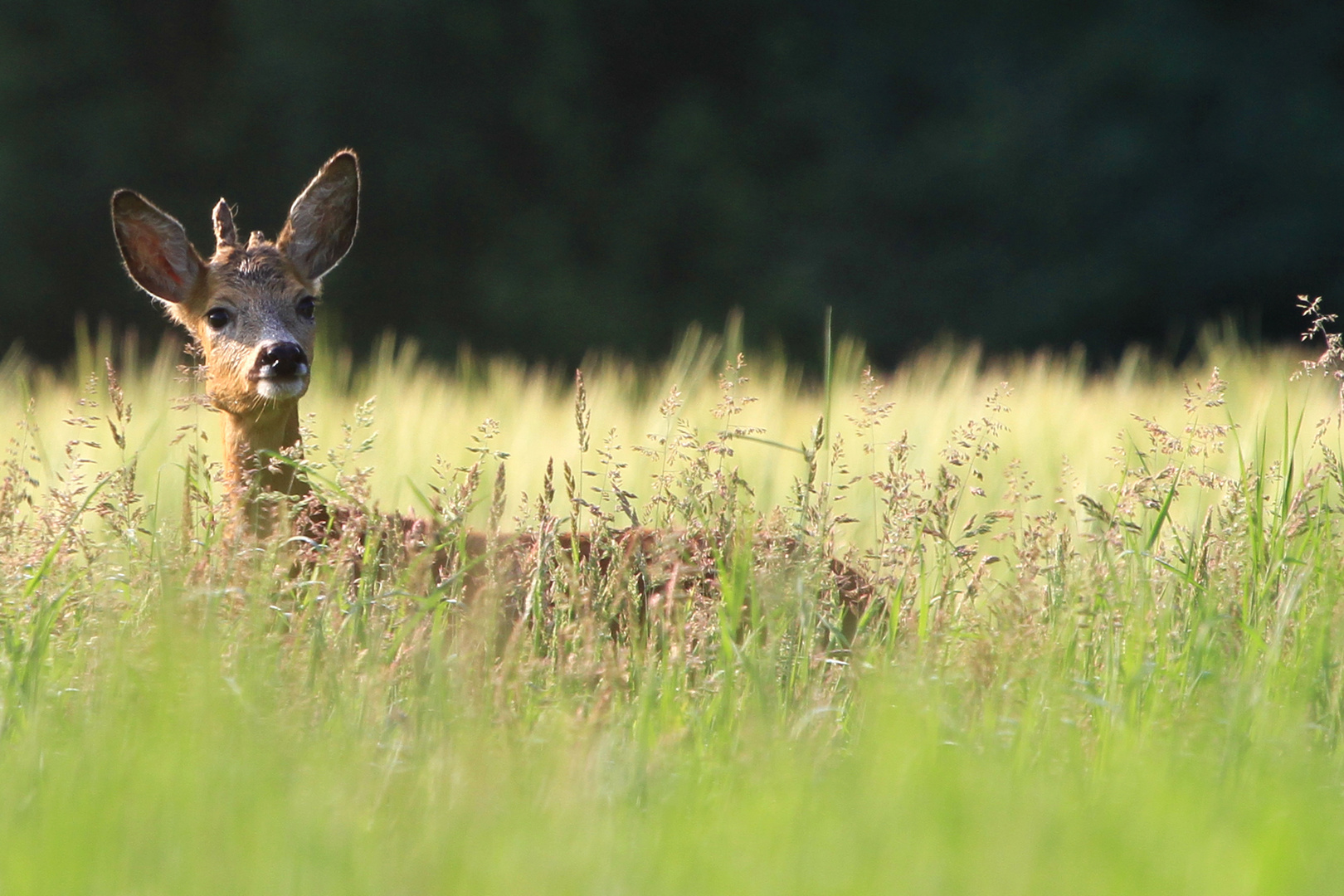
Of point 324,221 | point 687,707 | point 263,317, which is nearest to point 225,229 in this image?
point 324,221

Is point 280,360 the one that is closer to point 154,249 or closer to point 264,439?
point 264,439

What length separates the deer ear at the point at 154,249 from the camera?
3.79 m

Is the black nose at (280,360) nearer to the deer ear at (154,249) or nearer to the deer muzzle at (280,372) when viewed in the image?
the deer muzzle at (280,372)

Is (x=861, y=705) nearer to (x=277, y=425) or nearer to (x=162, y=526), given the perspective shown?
(x=162, y=526)

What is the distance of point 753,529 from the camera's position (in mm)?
2760

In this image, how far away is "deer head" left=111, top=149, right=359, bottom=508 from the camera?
355 centimetres

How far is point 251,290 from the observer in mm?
3857

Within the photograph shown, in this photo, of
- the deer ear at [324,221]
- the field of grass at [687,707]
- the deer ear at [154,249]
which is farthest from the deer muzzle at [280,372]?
the deer ear at [324,221]

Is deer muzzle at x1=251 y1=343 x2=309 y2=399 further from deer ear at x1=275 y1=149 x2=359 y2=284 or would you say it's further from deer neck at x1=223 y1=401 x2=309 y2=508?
deer ear at x1=275 y1=149 x2=359 y2=284

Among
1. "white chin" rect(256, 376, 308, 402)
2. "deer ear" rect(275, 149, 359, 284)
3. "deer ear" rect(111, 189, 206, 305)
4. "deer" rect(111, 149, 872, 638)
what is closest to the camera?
"deer" rect(111, 149, 872, 638)

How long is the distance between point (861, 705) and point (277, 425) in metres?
1.71

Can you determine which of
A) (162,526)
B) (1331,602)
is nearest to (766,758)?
(1331,602)

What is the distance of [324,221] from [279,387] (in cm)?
75

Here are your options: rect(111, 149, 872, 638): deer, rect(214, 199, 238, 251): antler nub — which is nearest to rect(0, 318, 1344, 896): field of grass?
rect(111, 149, 872, 638): deer
